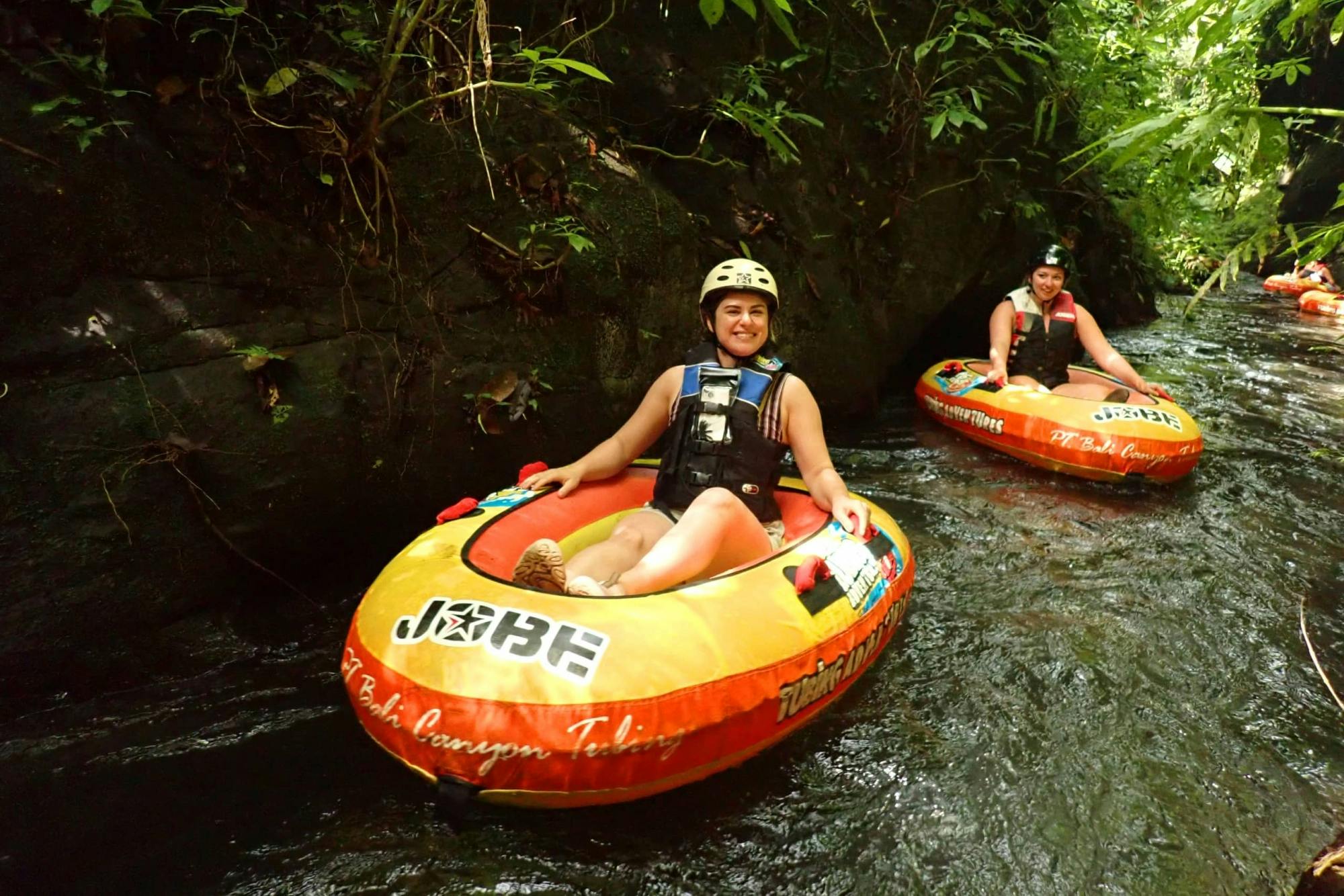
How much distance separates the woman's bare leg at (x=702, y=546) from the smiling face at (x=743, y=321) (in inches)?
28.4

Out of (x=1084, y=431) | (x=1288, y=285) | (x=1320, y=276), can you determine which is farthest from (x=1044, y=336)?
(x=1288, y=285)

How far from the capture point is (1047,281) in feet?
18.4

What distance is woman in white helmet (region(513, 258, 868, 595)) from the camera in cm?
293

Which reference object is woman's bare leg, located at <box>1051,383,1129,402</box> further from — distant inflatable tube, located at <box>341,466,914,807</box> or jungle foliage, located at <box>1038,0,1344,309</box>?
distant inflatable tube, located at <box>341,466,914,807</box>

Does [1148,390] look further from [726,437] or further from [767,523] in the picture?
[726,437]

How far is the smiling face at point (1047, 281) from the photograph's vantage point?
5559 mm

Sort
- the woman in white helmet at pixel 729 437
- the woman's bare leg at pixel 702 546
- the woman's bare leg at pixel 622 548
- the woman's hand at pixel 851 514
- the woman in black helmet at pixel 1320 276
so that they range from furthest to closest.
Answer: the woman in black helmet at pixel 1320 276, the woman in white helmet at pixel 729 437, the woman's hand at pixel 851 514, the woman's bare leg at pixel 622 548, the woman's bare leg at pixel 702 546

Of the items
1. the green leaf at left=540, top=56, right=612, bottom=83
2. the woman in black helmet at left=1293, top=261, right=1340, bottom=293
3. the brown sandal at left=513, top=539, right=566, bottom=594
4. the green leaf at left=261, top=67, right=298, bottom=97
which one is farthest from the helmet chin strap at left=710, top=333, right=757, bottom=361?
the woman in black helmet at left=1293, top=261, right=1340, bottom=293

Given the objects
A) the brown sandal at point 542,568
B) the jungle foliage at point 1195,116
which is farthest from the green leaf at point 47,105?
the jungle foliage at point 1195,116

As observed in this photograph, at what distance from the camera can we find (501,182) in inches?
149

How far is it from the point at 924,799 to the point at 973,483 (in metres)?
2.96

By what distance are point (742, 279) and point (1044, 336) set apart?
11.8 ft

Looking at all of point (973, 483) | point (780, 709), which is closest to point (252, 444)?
point (780, 709)

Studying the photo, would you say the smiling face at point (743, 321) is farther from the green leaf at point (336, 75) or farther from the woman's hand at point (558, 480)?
the green leaf at point (336, 75)
